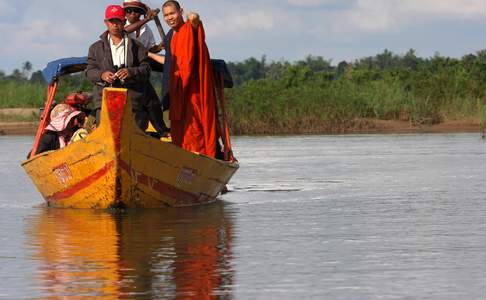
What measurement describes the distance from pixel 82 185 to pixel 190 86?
1943 millimetres

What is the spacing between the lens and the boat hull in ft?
49.4

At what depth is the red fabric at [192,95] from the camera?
1662 centimetres

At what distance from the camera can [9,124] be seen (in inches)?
2287

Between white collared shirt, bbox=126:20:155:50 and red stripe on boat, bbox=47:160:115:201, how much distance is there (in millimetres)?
2117

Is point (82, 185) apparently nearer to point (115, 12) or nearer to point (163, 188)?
point (163, 188)

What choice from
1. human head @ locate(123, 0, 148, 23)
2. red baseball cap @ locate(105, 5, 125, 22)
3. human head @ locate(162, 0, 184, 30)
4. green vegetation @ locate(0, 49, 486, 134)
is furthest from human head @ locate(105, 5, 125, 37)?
green vegetation @ locate(0, 49, 486, 134)

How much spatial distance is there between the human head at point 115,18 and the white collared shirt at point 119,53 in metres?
0.17

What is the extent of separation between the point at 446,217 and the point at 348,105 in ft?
115

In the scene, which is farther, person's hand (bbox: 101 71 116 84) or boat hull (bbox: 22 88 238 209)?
person's hand (bbox: 101 71 116 84)

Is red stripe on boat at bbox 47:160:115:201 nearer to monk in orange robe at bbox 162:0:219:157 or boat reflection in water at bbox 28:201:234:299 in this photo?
boat reflection in water at bbox 28:201:234:299

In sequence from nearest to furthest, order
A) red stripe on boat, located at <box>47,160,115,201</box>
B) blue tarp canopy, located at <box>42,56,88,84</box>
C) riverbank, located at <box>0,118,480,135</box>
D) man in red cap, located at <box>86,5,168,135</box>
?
red stripe on boat, located at <box>47,160,115,201</box> < man in red cap, located at <box>86,5,168,135</box> < blue tarp canopy, located at <box>42,56,88,84</box> < riverbank, located at <box>0,118,480,135</box>

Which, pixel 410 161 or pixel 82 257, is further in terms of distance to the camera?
pixel 410 161

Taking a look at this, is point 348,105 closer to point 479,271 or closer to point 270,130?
point 270,130

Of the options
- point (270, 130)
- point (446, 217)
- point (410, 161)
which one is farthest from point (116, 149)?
point (270, 130)
